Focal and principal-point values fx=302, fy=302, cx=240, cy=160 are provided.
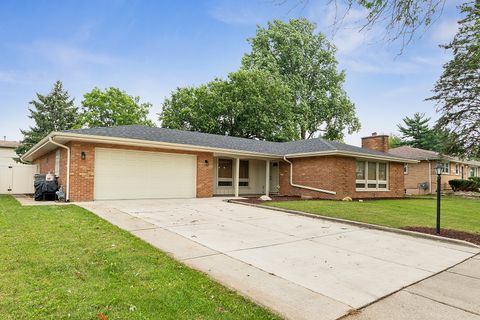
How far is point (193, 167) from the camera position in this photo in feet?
47.3

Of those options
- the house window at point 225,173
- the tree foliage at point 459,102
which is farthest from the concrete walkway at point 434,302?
the tree foliage at point 459,102

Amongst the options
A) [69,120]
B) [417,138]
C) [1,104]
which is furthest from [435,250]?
[417,138]

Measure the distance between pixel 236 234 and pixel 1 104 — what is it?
28807 millimetres

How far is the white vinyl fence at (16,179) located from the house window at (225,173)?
1082cm

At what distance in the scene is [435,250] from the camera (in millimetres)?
5781

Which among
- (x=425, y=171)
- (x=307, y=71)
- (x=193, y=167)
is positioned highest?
(x=307, y=71)

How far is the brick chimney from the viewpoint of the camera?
20.2 meters

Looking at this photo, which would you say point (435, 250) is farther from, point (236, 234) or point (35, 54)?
point (35, 54)

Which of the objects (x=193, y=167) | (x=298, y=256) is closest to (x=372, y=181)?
(x=193, y=167)

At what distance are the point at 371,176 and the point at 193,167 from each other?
1023 cm

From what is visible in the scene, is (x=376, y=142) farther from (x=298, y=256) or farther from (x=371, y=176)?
(x=298, y=256)

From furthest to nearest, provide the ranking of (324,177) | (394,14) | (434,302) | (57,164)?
(324,177), (57,164), (394,14), (434,302)

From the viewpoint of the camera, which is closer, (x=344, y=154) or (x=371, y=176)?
(x=344, y=154)

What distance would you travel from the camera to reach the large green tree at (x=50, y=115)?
34.0 metres
